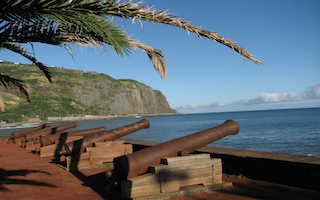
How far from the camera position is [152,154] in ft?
11.0

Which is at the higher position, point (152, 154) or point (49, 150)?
point (152, 154)

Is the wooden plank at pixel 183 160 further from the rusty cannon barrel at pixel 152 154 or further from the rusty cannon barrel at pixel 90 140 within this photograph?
the rusty cannon barrel at pixel 90 140

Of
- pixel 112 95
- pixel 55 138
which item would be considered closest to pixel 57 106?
pixel 112 95

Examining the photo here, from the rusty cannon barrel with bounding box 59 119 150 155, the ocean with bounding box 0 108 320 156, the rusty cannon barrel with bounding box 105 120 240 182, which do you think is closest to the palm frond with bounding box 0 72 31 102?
the rusty cannon barrel with bounding box 59 119 150 155

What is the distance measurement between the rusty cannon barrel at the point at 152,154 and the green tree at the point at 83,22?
1.10 m

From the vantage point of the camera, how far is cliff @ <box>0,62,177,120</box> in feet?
303

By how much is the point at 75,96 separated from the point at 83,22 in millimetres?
121806

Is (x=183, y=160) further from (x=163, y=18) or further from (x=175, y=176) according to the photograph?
(x=163, y=18)

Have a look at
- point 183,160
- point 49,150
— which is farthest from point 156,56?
point 49,150

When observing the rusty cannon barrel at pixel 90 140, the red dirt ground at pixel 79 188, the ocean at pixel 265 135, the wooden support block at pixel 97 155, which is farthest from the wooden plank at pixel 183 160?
the ocean at pixel 265 135

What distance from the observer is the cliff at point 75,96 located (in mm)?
92250

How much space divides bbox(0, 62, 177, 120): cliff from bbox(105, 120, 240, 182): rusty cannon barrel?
269 feet

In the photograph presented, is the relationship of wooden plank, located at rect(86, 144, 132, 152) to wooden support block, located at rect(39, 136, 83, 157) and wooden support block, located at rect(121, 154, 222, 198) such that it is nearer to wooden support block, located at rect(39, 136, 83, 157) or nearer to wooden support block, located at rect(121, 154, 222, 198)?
wooden support block, located at rect(39, 136, 83, 157)

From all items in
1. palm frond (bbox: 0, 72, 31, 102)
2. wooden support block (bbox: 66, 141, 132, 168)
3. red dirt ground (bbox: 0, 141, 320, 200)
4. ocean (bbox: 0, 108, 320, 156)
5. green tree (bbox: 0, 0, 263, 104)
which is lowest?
ocean (bbox: 0, 108, 320, 156)
